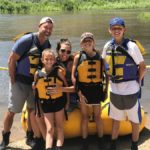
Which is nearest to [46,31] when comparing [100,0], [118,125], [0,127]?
[118,125]

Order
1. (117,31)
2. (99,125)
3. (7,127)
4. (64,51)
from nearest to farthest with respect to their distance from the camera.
A: (117,31) → (64,51) → (99,125) → (7,127)

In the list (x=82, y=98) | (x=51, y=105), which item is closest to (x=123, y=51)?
(x=82, y=98)

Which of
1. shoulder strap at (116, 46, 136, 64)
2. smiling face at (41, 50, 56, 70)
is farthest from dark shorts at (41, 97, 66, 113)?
shoulder strap at (116, 46, 136, 64)

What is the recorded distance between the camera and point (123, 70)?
13.8 feet

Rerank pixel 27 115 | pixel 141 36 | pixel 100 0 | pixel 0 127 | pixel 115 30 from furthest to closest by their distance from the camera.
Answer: pixel 100 0 < pixel 141 36 < pixel 0 127 < pixel 27 115 < pixel 115 30

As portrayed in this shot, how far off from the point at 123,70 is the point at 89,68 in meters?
0.40

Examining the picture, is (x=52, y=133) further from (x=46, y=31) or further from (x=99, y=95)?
(x=46, y=31)

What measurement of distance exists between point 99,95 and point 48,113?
60 centimetres

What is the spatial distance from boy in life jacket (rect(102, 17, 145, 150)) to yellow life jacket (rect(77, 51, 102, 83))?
0.46ft

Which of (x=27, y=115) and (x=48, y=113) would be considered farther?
(x=27, y=115)

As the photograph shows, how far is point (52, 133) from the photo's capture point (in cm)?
434

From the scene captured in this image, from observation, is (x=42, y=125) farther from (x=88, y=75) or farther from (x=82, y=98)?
(x=88, y=75)

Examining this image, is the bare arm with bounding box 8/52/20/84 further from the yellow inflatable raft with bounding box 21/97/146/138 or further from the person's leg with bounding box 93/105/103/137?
the person's leg with bounding box 93/105/103/137

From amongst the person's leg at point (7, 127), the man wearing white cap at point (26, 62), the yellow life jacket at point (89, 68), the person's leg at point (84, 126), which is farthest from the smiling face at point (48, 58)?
the person's leg at point (7, 127)
